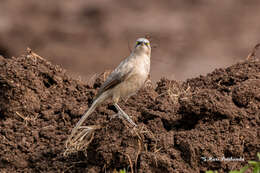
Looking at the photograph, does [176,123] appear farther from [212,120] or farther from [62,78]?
[62,78]

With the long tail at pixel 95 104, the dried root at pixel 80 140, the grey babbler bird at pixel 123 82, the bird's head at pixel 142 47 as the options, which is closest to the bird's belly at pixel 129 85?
the grey babbler bird at pixel 123 82

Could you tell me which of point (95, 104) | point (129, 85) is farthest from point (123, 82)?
point (95, 104)

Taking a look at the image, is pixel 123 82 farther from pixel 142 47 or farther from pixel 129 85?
pixel 142 47

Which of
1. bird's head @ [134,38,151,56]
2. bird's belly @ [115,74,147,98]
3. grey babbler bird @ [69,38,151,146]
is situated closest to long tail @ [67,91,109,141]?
grey babbler bird @ [69,38,151,146]

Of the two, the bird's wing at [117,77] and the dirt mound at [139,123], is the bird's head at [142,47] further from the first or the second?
the dirt mound at [139,123]

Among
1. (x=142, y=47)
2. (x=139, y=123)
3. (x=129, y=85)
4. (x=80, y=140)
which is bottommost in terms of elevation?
(x=80, y=140)

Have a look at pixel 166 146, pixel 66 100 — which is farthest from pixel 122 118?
pixel 66 100

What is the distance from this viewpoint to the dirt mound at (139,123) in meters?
5.29

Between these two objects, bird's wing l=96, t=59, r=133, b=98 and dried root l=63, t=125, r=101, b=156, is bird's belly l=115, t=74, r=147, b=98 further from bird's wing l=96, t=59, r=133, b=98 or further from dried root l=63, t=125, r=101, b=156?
dried root l=63, t=125, r=101, b=156

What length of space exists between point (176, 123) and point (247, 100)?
3.52 feet

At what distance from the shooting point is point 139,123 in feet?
19.2

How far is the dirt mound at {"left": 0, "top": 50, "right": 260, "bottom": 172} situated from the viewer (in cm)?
529

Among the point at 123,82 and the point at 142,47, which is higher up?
the point at 142,47

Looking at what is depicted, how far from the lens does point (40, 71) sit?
7.15 metres
